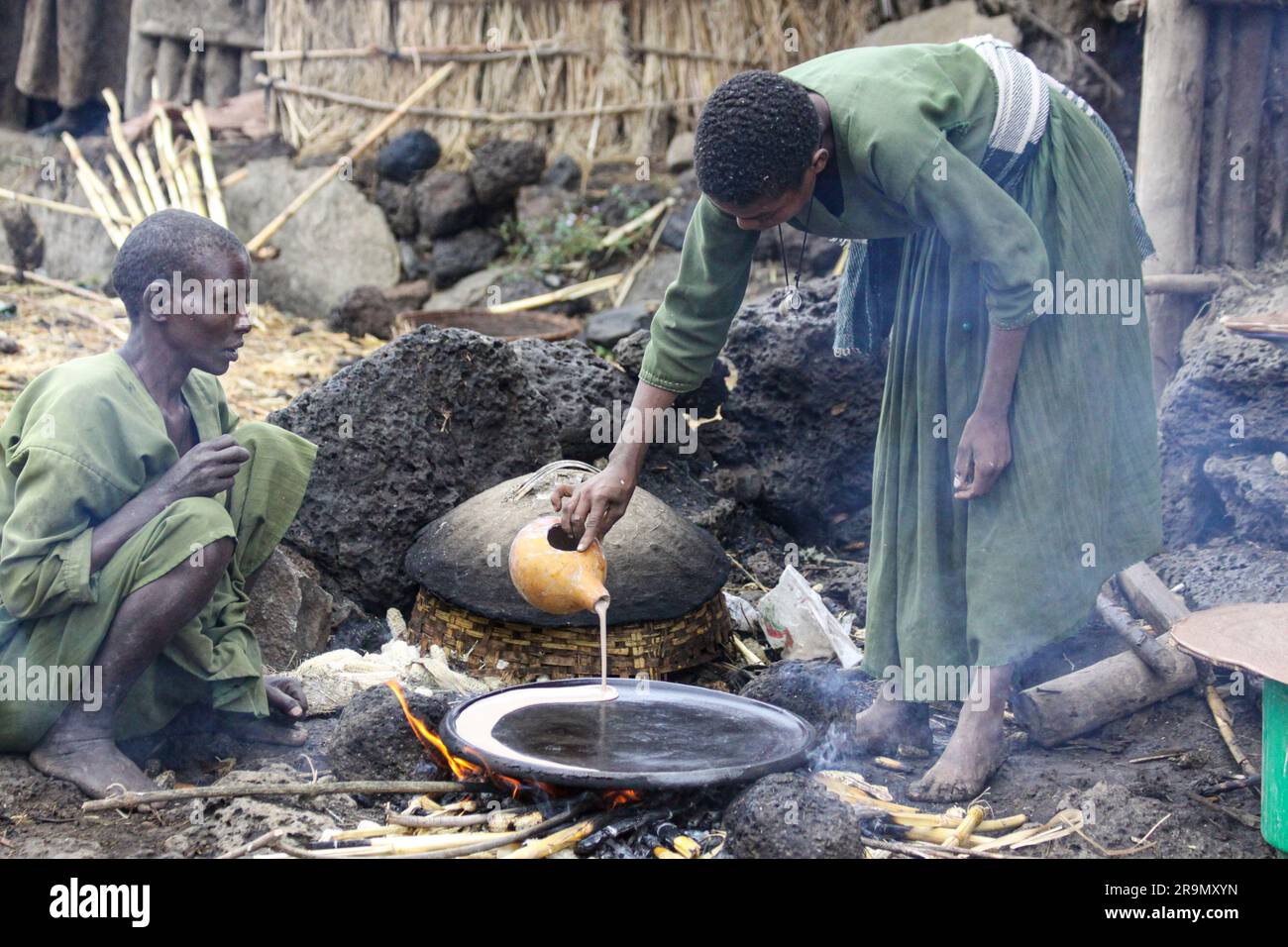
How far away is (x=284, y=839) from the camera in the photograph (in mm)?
3203

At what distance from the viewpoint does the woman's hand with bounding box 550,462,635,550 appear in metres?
3.58

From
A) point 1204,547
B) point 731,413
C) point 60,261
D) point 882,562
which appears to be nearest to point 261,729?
point 882,562

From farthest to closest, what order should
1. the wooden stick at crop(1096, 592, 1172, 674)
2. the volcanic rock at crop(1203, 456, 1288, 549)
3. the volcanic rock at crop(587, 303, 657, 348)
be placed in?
the volcanic rock at crop(587, 303, 657, 348) → the volcanic rock at crop(1203, 456, 1288, 549) → the wooden stick at crop(1096, 592, 1172, 674)

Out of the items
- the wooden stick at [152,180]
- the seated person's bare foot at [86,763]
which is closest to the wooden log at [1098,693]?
the seated person's bare foot at [86,763]

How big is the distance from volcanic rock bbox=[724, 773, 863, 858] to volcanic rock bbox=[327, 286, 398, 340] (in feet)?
23.6

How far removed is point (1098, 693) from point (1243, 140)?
2.94 m

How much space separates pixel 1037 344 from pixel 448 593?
220 cm

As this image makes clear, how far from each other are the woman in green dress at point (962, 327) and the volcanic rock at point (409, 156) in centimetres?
738

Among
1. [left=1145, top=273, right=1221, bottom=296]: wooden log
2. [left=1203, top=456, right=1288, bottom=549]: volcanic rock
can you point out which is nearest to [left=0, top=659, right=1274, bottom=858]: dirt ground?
[left=1203, top=456, right=1288, bottom=549]: volcanic rock

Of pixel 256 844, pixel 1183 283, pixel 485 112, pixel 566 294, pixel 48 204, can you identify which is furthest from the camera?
pixel 48 204

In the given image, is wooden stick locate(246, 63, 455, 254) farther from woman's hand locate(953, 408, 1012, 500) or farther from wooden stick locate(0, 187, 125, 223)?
woman's hand locate(953, 408, 1012, 500)

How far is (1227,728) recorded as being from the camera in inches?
157

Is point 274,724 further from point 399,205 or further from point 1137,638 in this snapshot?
point 399,205
